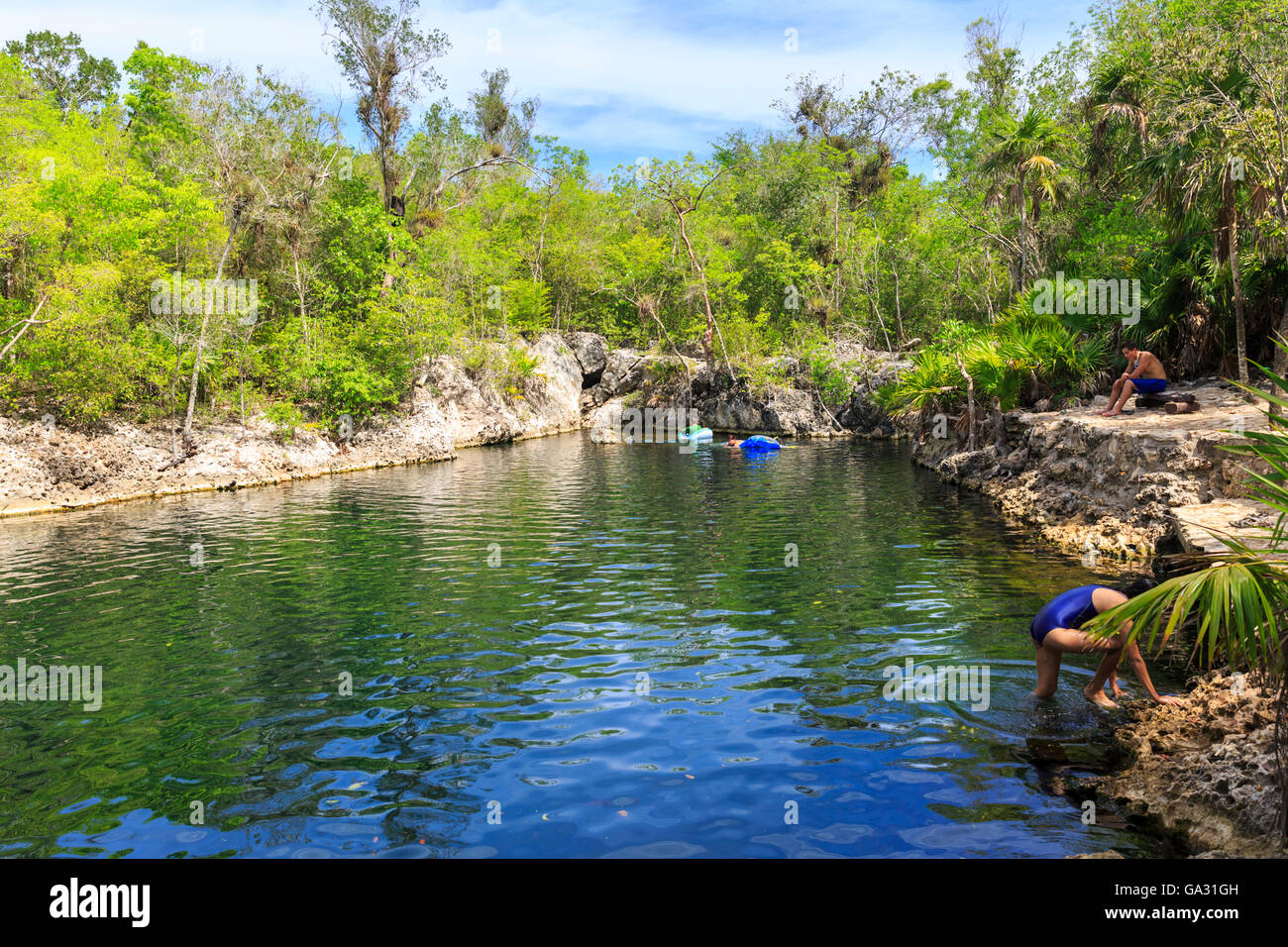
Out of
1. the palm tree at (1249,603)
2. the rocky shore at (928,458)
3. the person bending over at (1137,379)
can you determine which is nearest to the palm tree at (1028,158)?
the rocky shore at (928,458)

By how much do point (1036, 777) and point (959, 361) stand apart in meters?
21.8

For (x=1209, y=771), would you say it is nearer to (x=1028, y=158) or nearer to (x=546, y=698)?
(x=546, y=698)

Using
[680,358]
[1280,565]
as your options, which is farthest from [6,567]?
[680,358]

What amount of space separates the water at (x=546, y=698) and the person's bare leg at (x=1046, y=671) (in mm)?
183

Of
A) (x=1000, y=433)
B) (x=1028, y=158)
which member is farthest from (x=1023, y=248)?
(x=1000, y=433)

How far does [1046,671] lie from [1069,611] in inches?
28.3

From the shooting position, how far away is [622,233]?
66.6 metres

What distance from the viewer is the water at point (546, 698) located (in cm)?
589

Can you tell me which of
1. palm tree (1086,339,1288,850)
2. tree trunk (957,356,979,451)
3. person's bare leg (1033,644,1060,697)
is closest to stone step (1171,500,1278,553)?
person's bare leg (1033,644,1060,697)

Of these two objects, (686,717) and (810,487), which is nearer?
(686,717)

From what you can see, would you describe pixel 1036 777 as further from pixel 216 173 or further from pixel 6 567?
pixel 216 173

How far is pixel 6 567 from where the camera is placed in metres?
15.9

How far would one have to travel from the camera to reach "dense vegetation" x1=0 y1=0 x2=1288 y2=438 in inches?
824

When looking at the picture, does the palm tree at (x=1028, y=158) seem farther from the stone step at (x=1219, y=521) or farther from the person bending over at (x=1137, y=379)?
the stone step at (x=1219, y=521)
